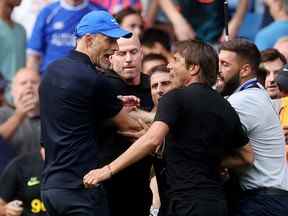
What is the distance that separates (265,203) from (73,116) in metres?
1.54

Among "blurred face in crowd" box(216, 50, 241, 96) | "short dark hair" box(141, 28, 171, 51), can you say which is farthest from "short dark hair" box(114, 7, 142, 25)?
"blurred face in crowd" box(216, 50, 241, 96)

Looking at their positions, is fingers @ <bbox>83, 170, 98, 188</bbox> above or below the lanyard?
below

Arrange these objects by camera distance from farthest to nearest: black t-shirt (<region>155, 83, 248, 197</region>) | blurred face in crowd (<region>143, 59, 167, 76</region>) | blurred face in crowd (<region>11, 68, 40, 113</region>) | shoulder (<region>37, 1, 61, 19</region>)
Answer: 1. shoulder (<region>37, 1, 61, 19</region>)
2. blurred face in crowd (<region>143, 59, 167, 76</region>)
3. blurred face in crowd (<region>11, 68, 40, 113</region>)
4. black t-shirt (<region>155, 83, 248, 197</region>)

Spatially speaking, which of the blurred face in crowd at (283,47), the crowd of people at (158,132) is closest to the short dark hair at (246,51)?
the crowd of people at (158,132)

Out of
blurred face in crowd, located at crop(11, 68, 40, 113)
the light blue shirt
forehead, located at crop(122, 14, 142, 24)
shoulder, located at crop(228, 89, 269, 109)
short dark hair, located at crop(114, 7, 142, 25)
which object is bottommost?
the light blue shirt

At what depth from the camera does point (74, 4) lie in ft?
45.1

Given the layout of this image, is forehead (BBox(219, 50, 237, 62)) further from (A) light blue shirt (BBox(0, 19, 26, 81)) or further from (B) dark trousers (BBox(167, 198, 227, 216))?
(A) light blue shirt (BBox(0, 19, 26, 81))

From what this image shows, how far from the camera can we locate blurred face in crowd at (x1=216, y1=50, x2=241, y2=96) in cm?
987

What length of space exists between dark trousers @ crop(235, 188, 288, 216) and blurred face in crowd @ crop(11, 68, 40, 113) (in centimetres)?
310

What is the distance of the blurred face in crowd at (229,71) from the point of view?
32.4ft

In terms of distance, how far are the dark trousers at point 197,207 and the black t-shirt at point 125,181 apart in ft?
2.37

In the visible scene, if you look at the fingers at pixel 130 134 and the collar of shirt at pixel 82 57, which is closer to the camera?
the collar of shirt at pixel 82 57

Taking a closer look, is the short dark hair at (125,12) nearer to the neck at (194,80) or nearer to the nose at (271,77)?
the nose at (271,77)

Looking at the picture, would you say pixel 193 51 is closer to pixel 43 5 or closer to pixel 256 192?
pixel 256 192
